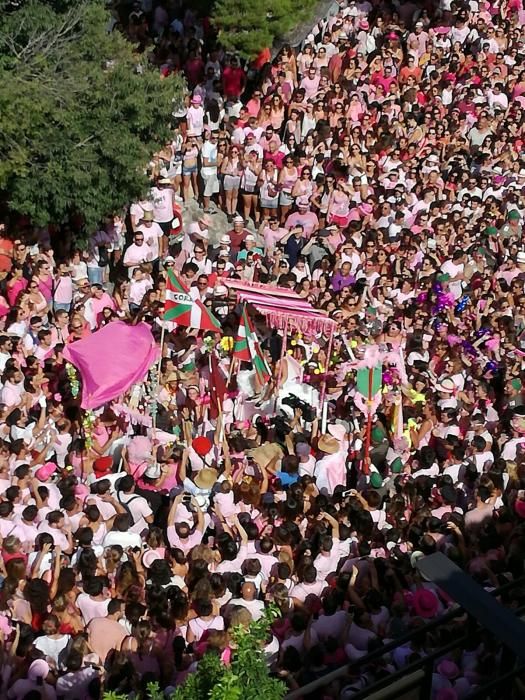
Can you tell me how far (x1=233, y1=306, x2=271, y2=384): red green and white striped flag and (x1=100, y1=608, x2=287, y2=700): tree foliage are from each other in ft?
18.7

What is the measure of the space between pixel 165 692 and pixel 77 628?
40.5 inches

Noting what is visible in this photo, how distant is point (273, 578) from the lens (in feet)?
27.6

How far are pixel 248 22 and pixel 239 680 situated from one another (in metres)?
13.4

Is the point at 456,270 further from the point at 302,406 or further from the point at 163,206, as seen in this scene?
the point at 163,206

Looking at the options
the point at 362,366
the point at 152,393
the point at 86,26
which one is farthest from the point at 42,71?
the point at 362,366

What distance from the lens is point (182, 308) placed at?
11.1 meters

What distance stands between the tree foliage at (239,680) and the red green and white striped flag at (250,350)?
5701 mm

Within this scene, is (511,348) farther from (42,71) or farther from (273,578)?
(42,71)

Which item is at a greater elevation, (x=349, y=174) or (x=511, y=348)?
(x=349, y=174)

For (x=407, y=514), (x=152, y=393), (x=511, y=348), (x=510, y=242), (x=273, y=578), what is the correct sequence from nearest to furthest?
(x=273, y=578) < (x=407, y=514) < (x=152, y=393) < (x=511, y=348) < (x=510, y=242)

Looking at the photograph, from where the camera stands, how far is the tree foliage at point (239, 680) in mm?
5094

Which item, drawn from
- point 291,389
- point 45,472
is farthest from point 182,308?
point 45,472

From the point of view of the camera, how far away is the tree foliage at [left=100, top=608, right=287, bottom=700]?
16.7 feet

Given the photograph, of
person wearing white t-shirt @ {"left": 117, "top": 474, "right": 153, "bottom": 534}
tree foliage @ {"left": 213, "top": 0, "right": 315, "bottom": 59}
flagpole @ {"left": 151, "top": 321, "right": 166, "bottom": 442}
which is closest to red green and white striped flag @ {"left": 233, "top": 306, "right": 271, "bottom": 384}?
flagpole @ {"left": 151, "top": 321, "right": 166, "bottom": 442}
